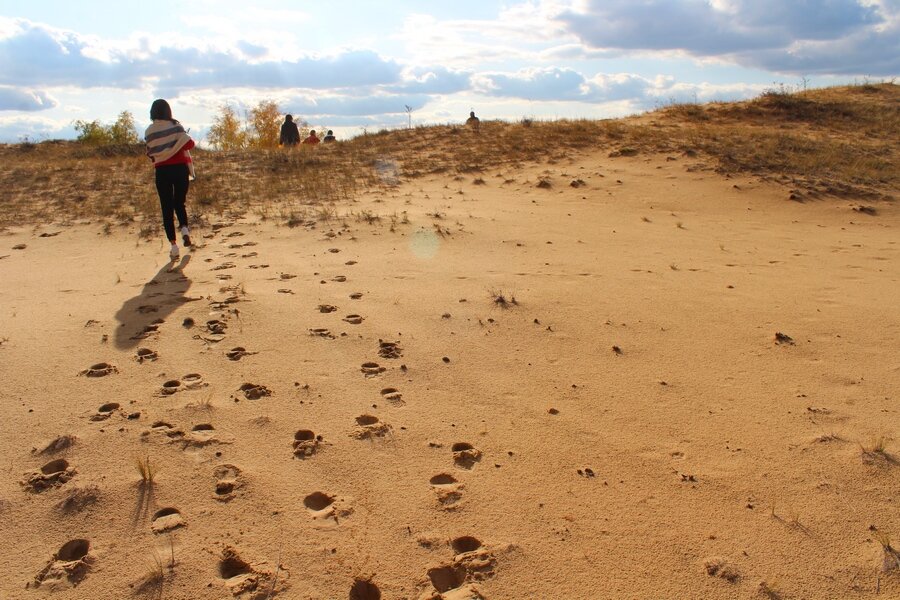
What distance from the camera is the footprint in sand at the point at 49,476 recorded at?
2.61 meters

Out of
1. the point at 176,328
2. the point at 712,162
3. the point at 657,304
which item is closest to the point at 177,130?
the point at 176,328

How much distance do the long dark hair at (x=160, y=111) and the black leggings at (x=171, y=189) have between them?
1.46 ft

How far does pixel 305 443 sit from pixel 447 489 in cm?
72

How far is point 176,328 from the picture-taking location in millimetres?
4250

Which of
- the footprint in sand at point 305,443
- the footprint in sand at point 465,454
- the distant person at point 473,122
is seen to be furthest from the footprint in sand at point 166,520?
the distant person at point 473,122

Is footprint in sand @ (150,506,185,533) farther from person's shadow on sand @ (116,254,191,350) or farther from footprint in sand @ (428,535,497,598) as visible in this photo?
person's shadow on sand @ (116,254,191,350)

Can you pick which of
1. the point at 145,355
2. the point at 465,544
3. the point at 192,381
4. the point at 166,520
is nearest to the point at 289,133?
the point at 145,355

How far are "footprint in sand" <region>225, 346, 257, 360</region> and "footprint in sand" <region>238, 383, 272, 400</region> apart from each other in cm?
40

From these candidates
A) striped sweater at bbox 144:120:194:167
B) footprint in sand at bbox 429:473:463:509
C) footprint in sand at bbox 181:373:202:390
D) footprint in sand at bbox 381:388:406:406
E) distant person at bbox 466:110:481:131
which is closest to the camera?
footprint in sand at bbox 429:473:463:509

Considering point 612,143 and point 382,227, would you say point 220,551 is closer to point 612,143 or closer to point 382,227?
point 382,227

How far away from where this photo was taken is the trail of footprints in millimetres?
2178

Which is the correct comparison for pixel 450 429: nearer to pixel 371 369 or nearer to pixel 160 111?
pixel 371 369

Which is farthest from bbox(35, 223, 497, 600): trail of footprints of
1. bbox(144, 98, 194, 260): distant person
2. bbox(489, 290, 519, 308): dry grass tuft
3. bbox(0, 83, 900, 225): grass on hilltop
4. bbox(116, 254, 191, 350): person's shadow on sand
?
bbox(0, 83, 900, 225): grass on hilltop

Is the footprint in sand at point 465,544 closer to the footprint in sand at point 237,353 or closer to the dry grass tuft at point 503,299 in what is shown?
the footprint in sand at point 237,353
